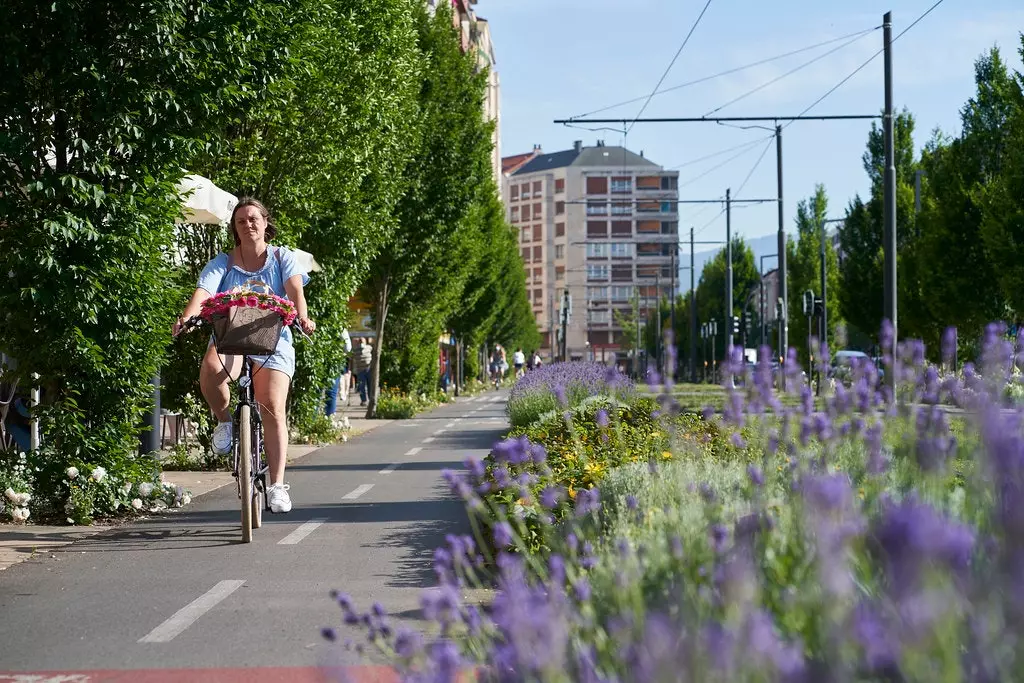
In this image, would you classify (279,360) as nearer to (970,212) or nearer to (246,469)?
(246,469)

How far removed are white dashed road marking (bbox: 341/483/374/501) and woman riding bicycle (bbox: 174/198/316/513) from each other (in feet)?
8.08

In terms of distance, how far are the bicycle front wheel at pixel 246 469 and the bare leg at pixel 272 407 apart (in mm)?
157

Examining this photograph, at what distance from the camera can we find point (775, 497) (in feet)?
14.2

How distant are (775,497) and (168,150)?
684cm

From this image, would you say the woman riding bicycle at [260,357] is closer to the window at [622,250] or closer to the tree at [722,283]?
the tree at [722,283]

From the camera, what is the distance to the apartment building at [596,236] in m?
165

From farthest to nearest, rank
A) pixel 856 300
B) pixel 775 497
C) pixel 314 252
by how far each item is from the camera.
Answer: pixel 856 300, pixel 314 252, pixel 775 497

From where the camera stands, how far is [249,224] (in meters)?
9.15

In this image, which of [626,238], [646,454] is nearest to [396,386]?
[646,454]

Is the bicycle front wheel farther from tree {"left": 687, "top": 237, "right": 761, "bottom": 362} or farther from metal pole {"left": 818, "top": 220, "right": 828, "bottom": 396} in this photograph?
tree {"left": 687, "top": 237, "right": 761, "bottom": 362}

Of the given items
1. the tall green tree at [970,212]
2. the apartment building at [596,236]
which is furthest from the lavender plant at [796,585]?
the apartment building at [596,236]

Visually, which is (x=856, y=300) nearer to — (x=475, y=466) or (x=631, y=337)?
(x=475, y=466)

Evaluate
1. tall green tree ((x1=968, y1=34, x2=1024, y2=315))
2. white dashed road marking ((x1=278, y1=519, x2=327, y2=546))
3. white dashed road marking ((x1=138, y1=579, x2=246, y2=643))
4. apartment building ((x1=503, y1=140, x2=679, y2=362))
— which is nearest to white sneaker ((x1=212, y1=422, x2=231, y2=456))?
white dashed road marking ((x1=278, y1=519, x2=327, y2=546))

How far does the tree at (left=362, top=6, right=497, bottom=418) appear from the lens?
30.8 m
